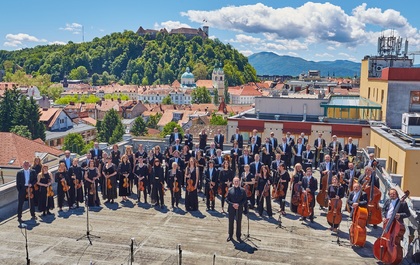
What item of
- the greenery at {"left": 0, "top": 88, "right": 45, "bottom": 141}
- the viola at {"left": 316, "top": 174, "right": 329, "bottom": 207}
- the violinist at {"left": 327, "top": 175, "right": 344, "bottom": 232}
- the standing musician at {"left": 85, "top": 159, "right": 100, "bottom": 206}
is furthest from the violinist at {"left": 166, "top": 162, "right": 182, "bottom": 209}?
the greenery at {"left": 0, "top": 88, "right": 45, "bottom": 141}

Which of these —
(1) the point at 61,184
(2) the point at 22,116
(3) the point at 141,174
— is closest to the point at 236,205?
(3) the point at 141,174

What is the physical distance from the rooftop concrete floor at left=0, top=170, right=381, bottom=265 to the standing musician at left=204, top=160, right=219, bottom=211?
0.36 m

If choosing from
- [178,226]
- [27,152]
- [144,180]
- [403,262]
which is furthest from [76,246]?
[27,152]

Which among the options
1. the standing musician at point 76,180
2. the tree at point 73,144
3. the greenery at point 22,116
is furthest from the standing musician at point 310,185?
the tree at point 73,144

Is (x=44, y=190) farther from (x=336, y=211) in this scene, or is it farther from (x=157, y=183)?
(x=336, y=211)

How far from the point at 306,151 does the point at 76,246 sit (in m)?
8.54

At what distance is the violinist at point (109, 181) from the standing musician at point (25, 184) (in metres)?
2.18

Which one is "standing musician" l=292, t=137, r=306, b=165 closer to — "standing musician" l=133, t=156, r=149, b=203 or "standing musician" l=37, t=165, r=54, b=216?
"standing musician" l=133, t=156, r=149, b=203

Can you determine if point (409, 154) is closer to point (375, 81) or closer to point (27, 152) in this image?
point (375, 81)

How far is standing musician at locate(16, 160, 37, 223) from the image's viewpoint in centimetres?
1137

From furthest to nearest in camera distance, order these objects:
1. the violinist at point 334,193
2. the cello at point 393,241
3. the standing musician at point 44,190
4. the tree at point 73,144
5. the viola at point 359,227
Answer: the tree at point 73,144 < the standing musician at point 44,190 < the violinist at point 334,193 < the viola at point 359,227 < the cello at point 393,241

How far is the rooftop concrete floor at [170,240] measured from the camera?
365 inches

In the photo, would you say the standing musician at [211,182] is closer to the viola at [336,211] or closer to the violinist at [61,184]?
the viola at [336,211]

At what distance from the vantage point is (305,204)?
11.6m
